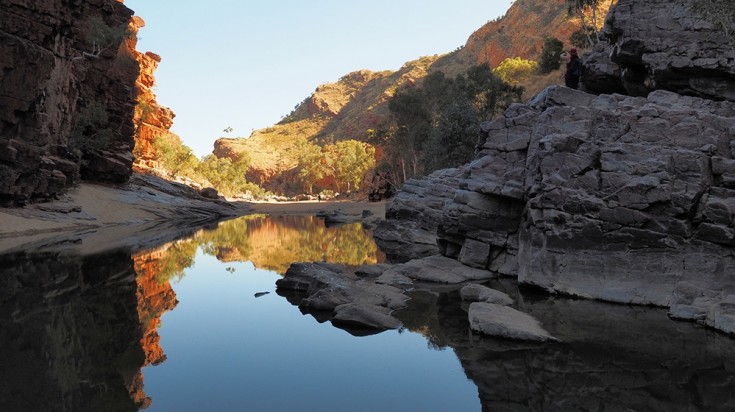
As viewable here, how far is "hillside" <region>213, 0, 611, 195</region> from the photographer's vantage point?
127375mm

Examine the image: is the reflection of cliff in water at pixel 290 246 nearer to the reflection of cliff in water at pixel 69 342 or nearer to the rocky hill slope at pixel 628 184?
the rocky hill slope at pixel 628 184

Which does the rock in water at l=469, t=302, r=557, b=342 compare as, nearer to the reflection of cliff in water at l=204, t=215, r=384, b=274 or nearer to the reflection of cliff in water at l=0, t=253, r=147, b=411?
the reflection of cliff in water at l=0, t=253, r=147, b=411

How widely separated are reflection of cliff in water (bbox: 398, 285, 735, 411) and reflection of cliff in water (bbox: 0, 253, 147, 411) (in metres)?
6.12

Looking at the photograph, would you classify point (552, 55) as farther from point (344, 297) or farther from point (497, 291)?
point (344, 297)

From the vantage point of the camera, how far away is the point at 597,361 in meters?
9.64

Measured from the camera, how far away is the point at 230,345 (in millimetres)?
10969

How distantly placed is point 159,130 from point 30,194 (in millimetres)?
71055

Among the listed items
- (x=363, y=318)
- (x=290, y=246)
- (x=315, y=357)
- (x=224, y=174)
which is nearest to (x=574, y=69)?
(x=363, y=318)

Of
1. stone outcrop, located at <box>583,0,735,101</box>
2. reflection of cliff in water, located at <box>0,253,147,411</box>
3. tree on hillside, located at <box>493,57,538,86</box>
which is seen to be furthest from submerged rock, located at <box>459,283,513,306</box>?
tree on hillside, located at <box>493,57,538,86</box>

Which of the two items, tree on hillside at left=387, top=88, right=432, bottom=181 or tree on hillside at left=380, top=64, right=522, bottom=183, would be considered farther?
tree on hillside at left=387, top=88, right=432, bottom=181

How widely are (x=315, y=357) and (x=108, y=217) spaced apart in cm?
3557

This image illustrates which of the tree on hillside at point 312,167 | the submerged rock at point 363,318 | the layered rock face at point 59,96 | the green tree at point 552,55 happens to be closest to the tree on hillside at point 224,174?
the tree on hillside at point 312,167

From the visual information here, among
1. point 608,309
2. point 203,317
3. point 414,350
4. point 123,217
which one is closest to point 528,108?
point 608,309

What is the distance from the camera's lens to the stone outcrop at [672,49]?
17594 mm
